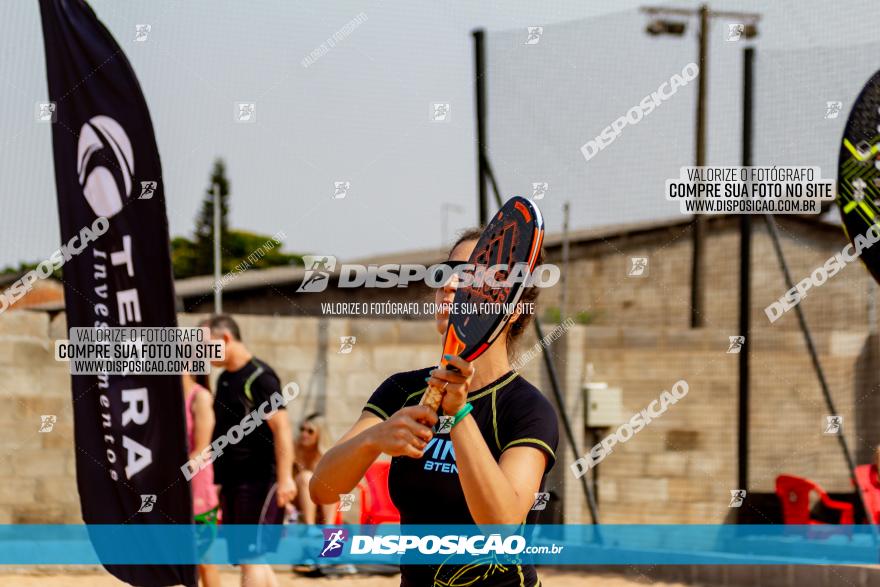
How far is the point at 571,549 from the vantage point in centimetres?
878

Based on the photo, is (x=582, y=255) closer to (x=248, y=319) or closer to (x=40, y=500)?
(x=248, y=319)

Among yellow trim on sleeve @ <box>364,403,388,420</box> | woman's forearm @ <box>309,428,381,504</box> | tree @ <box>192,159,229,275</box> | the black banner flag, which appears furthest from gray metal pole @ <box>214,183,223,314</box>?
woman's forearm @ <box>309,428,381,504</box>

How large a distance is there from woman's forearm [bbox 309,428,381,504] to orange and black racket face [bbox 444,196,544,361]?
1.01 ft

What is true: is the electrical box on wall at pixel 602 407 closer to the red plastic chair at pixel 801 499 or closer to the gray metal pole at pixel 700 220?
the gray metal pole at pixel 700 220

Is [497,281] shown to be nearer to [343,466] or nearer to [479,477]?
[479,477]

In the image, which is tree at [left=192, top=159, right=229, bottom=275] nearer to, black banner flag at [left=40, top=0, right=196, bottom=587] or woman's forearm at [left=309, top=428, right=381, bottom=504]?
black banner flag at [left=40, top=0, right=196, bottom=587]

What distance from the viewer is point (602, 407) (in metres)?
9.53

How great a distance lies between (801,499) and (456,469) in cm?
679

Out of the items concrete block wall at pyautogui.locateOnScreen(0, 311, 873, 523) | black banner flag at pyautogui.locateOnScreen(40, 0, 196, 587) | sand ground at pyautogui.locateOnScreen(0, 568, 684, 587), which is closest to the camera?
black banner flag at pyautogui.locateOnScreen(40, 0, 196, 587)

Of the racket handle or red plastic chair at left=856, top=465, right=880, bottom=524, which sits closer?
the racket handle

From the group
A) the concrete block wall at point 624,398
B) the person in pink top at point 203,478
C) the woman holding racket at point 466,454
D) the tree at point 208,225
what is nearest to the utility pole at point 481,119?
the concrete block wall at point 624,398

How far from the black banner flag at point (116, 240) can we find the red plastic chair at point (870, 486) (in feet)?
17.3

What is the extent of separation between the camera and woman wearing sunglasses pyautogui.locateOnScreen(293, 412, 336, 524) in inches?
340

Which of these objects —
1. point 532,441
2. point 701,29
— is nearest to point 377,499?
point 701,29
